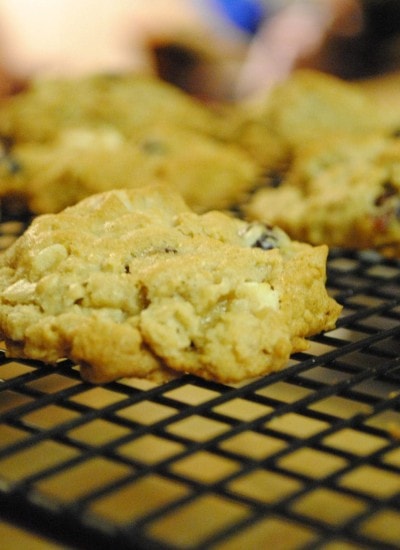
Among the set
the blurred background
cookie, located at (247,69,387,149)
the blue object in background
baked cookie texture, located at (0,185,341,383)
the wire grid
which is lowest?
the wire grid

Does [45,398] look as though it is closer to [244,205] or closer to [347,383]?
[347,383]

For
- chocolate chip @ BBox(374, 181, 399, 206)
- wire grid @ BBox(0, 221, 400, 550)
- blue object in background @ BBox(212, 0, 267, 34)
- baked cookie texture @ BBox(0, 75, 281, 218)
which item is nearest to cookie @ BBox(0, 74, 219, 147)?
baked cookie texture @ BBox(0, 75, 281, 218)

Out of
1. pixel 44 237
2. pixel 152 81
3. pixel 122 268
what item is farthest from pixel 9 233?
pixel 152 81

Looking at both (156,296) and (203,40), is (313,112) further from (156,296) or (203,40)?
(203,40)

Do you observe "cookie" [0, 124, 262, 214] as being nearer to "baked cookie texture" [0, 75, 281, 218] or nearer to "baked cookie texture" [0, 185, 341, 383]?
"baked cookie texture" [0, 75, 281, 218]

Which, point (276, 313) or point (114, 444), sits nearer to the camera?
point (114, 444)
